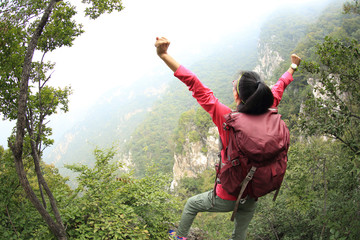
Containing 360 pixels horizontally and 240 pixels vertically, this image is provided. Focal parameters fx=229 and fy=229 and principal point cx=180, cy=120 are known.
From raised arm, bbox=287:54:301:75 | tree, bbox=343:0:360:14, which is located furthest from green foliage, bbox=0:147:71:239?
tree, bbox=343:0:360:14

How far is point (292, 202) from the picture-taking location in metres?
7.97

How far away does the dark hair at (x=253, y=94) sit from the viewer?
1.62 metres

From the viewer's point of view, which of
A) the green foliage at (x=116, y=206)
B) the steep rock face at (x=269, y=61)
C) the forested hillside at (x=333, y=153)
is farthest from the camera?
the steep rock face at (x=269, y=61)

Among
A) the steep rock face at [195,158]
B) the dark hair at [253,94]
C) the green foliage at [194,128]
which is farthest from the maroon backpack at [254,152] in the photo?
the green foliage at [194,128]

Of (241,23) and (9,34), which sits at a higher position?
(241,23)

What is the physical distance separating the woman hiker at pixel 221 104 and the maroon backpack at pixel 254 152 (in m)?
0.10

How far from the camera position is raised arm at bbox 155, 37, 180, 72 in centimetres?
178

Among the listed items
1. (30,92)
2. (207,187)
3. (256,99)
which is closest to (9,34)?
(30,92)

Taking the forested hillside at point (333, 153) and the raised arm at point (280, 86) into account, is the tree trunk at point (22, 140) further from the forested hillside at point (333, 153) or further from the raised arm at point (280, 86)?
the forested hillside at point (333, 153)

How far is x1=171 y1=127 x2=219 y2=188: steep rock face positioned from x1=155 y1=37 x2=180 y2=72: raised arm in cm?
3604

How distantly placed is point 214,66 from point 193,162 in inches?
2973

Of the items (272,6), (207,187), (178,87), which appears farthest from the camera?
(272,6)

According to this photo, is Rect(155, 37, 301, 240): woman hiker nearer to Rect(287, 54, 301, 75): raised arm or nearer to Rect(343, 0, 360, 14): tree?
Rect(287, 54, 301, 75): raised arm

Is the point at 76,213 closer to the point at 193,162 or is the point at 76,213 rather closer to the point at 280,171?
the point at 280,171
